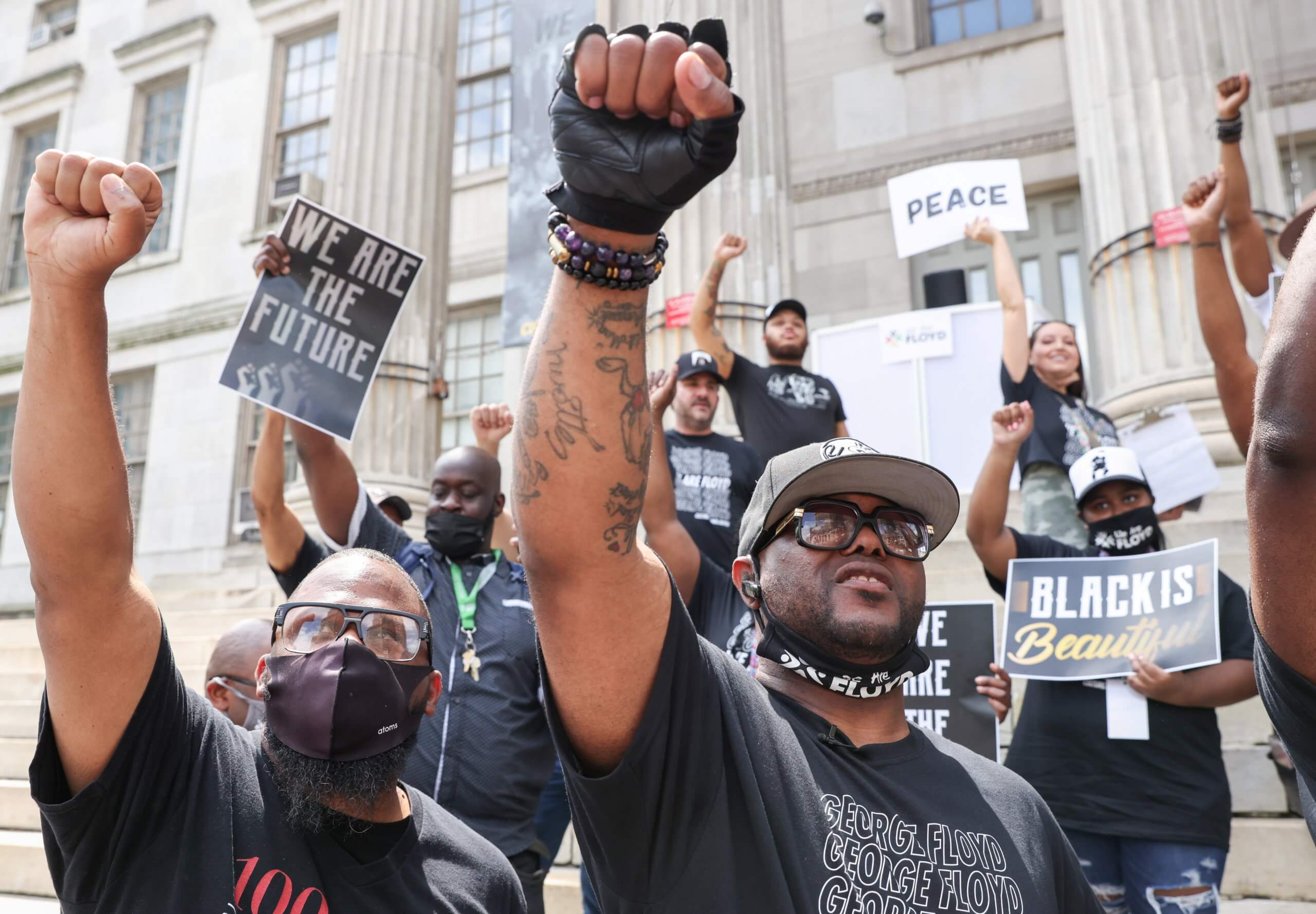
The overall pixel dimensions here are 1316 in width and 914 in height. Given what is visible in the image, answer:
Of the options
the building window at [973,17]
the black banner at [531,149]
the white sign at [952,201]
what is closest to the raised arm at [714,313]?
the white sign at [952,201]

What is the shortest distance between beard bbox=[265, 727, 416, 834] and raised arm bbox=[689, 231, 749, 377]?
3134mm

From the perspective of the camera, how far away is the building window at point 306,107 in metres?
15.8

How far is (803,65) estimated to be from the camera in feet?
42.6

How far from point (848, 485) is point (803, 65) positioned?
1206cm

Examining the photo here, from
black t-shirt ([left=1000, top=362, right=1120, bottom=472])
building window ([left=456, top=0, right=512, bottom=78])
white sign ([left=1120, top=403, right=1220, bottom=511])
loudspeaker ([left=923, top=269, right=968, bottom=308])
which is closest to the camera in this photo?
white sign ([left=1120, top=403, right=1220, bottom=511])

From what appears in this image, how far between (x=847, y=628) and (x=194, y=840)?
3.76ft

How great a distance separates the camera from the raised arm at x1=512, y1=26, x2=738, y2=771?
1242 mm

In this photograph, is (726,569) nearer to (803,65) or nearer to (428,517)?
(428,517)

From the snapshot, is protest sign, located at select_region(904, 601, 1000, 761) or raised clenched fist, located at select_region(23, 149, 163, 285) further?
protest sign, located at select_region(904, 601, 1000, 761)

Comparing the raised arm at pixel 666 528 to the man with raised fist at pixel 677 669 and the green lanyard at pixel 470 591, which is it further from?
the man with raised fist at pixel 677 669

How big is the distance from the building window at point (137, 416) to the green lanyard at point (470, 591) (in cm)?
1388

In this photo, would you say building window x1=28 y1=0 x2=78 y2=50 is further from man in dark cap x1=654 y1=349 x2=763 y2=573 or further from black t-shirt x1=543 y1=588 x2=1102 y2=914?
black t-shirt x1=543 y1=588 x2=1102 y2=914

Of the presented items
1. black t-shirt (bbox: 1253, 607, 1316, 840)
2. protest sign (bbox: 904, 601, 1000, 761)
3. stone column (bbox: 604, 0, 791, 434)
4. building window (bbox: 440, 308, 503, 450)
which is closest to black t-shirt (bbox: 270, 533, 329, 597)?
protest sign (bbox: 904, 601, 1000, 761)

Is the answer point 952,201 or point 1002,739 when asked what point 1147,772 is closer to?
point 1002,739
